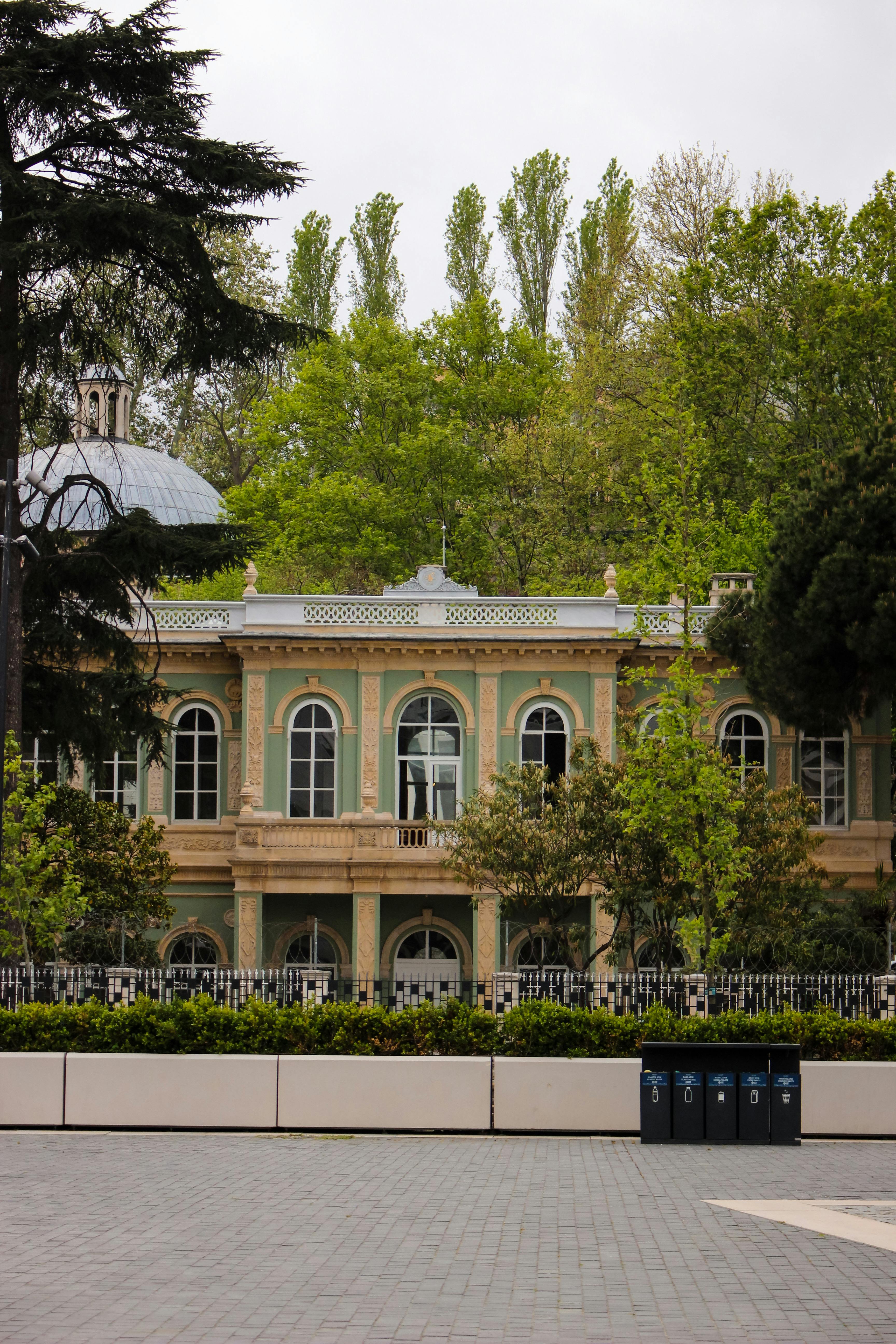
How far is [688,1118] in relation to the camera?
1485cm

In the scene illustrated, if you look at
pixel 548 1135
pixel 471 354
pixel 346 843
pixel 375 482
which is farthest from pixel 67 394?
pixel 471 354

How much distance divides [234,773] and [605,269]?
83.1ft

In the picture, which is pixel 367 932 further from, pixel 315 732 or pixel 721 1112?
pixel 721 1112

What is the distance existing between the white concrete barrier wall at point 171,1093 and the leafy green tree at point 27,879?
3098 millimetres

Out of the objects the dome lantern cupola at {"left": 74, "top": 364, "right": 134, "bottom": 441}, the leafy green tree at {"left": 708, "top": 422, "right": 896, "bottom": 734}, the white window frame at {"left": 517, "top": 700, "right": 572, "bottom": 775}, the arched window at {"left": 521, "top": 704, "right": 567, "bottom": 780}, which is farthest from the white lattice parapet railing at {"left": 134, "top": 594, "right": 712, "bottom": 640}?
the dome lantern cupola at {"left": 74, "top": 364, "right": 134, "bottom": 441}

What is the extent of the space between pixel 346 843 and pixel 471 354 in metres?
23.2

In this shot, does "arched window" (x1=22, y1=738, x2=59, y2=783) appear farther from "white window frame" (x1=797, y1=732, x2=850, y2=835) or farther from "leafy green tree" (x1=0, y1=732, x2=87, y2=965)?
"white window frame" (x1=797, y1=732, x2=850, y2=835)

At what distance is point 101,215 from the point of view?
21594mm

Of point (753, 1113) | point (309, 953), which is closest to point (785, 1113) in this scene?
point (753, 1113)

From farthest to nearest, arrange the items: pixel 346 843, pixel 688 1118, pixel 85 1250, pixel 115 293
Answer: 1. pixel 346 843
2. pixel 115 293
3. pixel 688 1118
4. pixel 85 1250

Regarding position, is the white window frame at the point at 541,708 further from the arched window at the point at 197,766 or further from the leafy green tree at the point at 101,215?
the leafy green tree at the point at 101,215

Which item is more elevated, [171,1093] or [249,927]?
[249,927]

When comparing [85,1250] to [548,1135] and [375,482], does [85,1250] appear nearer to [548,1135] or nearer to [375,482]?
[548,1135]

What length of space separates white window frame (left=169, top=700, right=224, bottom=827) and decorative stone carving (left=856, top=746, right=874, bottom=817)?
44.5 feet
